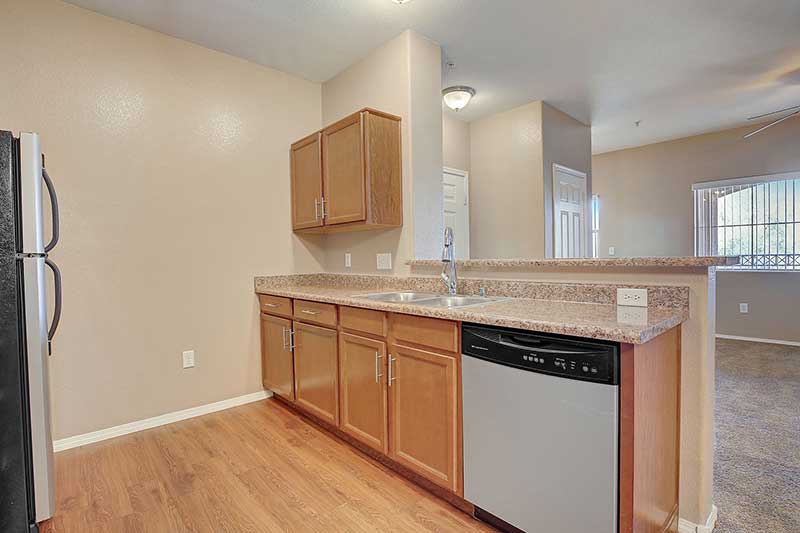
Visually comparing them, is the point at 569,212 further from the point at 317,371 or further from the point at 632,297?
the point at 317,371

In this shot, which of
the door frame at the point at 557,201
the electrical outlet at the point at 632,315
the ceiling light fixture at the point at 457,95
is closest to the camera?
the electrical outlet at the point at 632,315

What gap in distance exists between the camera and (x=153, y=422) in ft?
9.04

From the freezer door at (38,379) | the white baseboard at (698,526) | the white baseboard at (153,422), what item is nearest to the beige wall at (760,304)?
the white baseboard at (698,526)

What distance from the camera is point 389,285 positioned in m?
3.00

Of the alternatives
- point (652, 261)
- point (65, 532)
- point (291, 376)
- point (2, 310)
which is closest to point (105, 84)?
point (2, 310)

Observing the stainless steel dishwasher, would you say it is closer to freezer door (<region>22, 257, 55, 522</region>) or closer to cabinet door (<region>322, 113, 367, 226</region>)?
cabinet door (<region>322, 113, 367, 226</region>)

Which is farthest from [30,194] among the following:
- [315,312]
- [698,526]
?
[698,526]

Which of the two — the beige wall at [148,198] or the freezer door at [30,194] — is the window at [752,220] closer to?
the beige wall at [148,198]

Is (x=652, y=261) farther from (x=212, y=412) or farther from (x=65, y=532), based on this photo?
(x=212, y=412)

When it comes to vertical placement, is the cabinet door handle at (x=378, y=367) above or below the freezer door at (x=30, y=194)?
below

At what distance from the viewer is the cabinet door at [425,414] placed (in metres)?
1.75

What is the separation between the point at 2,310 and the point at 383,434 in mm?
1694

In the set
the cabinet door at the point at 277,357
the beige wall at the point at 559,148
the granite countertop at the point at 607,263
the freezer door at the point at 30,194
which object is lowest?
the cabinet door at the point at 277,357

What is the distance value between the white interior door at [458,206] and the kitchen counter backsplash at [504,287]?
161 cm
